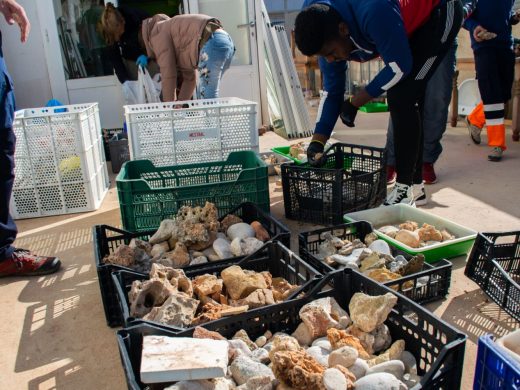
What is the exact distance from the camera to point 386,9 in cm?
222

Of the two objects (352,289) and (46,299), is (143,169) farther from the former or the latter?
(352,289)

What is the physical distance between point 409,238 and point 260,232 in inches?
27.5

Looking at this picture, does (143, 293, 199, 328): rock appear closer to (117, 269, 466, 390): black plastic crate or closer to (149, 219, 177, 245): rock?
(117, 269, 466, 390): black plastic crate

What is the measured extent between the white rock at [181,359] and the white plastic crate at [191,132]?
76.2 inches

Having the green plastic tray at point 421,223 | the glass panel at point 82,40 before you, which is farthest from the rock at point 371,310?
the glass panel at point 82,40

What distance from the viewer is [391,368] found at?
4.48 ft

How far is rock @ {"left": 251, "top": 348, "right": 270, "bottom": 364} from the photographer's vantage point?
1456 millimetres

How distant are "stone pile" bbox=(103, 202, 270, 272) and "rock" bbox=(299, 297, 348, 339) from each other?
1.81 ft

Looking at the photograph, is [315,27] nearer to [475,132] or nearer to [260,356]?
[260,356]

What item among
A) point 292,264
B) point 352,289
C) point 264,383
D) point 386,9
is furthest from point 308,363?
point 386,9

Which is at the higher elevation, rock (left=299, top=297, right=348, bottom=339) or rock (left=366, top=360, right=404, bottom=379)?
rock (left=299, top=297, right=348, bottom=339)

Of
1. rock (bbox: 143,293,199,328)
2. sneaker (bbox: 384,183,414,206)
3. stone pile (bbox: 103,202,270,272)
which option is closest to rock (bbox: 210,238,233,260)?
stone pile (bbox: 103,202,270,272)

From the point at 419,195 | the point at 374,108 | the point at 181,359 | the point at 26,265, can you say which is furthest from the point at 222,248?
the point at 374,108

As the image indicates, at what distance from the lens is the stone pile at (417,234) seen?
232cm
